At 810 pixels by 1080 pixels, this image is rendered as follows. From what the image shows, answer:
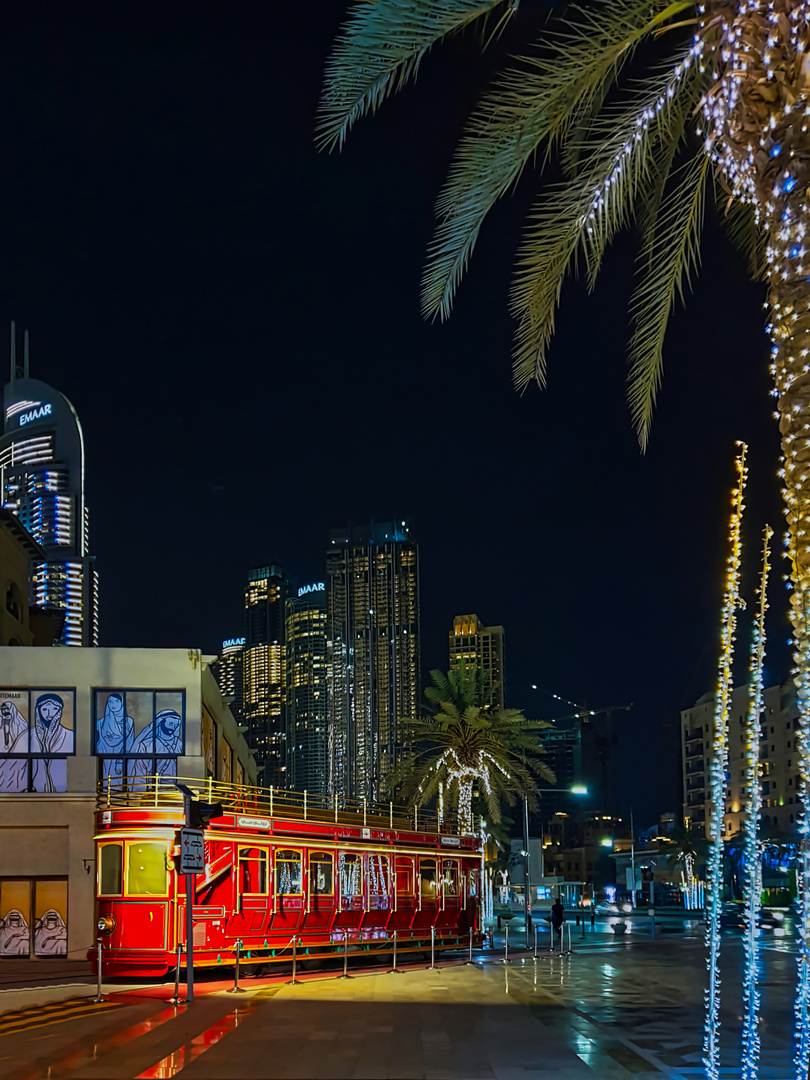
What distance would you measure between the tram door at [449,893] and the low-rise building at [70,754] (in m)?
7.74

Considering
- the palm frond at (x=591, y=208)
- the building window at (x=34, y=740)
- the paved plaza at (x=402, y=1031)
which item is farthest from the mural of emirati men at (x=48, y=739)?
the palm frond at (x=591, y=208)

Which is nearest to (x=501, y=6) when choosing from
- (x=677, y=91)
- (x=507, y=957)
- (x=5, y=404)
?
(x=677, y=91)

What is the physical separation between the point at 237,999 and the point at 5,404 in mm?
136292

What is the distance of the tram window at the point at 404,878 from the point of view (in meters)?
31.0

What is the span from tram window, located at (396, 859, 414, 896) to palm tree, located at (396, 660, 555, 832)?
1487 centimetres

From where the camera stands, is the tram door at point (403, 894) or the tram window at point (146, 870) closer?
the tram window at point (146, 870)

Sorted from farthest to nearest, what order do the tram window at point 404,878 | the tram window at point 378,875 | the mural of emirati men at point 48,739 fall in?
the mural of emirati men at point 48,739 < the tram window at point 404,878 < the tram window at point 378,875

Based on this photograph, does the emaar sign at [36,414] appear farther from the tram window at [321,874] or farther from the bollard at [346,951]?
the bollard at [346,951]

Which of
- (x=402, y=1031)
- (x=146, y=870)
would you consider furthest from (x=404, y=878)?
(x=402, y=1031)

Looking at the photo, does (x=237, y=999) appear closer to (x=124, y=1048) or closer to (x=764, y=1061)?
(x=124, y=1048)

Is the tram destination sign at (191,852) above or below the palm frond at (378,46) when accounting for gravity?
below

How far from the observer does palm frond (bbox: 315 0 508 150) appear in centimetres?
874

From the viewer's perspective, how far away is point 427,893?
107 feet

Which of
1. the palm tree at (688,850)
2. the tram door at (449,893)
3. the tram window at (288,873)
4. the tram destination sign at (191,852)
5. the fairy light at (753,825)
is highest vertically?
the fairy light at (753,825)
